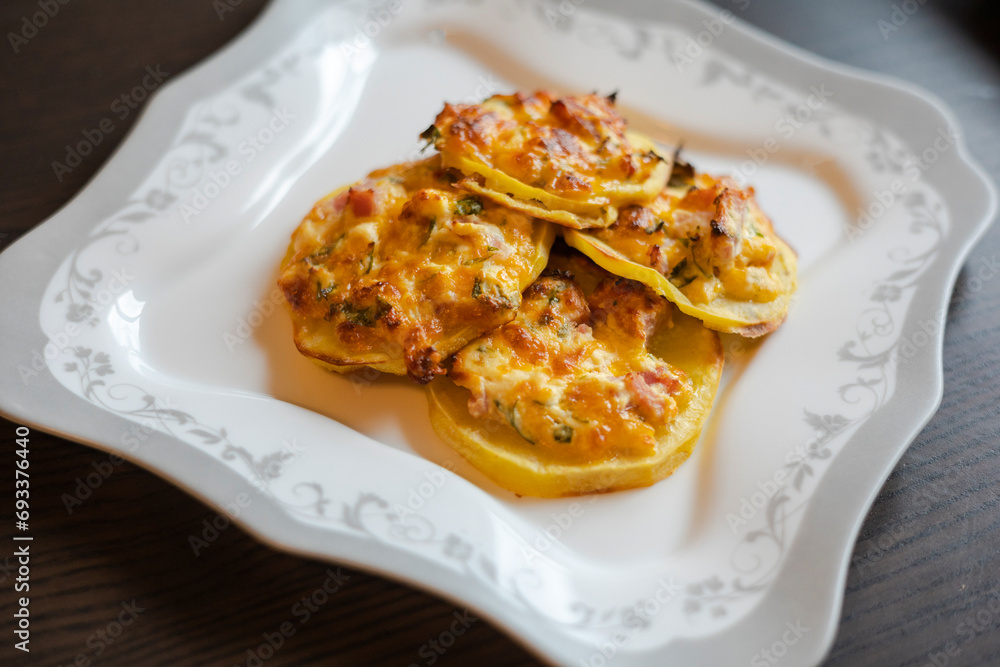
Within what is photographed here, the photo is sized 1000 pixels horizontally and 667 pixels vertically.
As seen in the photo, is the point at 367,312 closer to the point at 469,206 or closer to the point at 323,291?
the point at 323,291

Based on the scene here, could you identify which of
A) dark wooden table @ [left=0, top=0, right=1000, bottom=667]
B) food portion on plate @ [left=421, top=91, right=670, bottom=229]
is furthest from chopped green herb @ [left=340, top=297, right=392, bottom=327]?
dark wooden table @ [left=0, top=0, right=1000, bottom=667]

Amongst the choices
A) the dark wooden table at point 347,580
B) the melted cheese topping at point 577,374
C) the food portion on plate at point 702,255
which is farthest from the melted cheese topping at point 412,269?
the dark wooden table at point 347,580

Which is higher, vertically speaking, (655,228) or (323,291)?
(655,228)

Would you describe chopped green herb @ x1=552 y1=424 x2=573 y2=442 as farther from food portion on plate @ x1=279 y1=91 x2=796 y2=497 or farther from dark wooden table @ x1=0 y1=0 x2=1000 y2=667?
dark wooden table @ x1=0 y1=0 x2=1000 y2=667

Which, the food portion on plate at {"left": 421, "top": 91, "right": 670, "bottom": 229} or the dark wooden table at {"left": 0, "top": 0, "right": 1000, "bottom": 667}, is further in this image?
the food portion on plate at {"left": 421, "top": 91, "right": 670, "bottom": 229}

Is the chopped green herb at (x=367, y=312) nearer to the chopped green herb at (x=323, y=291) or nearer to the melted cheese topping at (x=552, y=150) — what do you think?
the chopped green herb at (x=323, y=291)

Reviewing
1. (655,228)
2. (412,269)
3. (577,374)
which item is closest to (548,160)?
(655,228)

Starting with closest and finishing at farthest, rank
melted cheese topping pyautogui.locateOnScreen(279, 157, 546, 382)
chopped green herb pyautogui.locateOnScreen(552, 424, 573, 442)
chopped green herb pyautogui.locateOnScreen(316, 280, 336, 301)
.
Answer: chopped green herb pyautogui.locateOnScreen(552, 424, 573, 442)
melted cheese topping pyautogui.locateOnScreen(279, 157, 546, 382)
chopped green herb pyautogui.locateOnScreen(316, 280, 336, 301)

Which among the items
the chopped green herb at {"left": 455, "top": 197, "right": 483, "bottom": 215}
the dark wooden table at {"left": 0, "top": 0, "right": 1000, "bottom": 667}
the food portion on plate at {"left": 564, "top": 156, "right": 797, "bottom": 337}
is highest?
the food portion on plate at {"left": 564, "top": 156, "right": 797, "bottom": 337}
